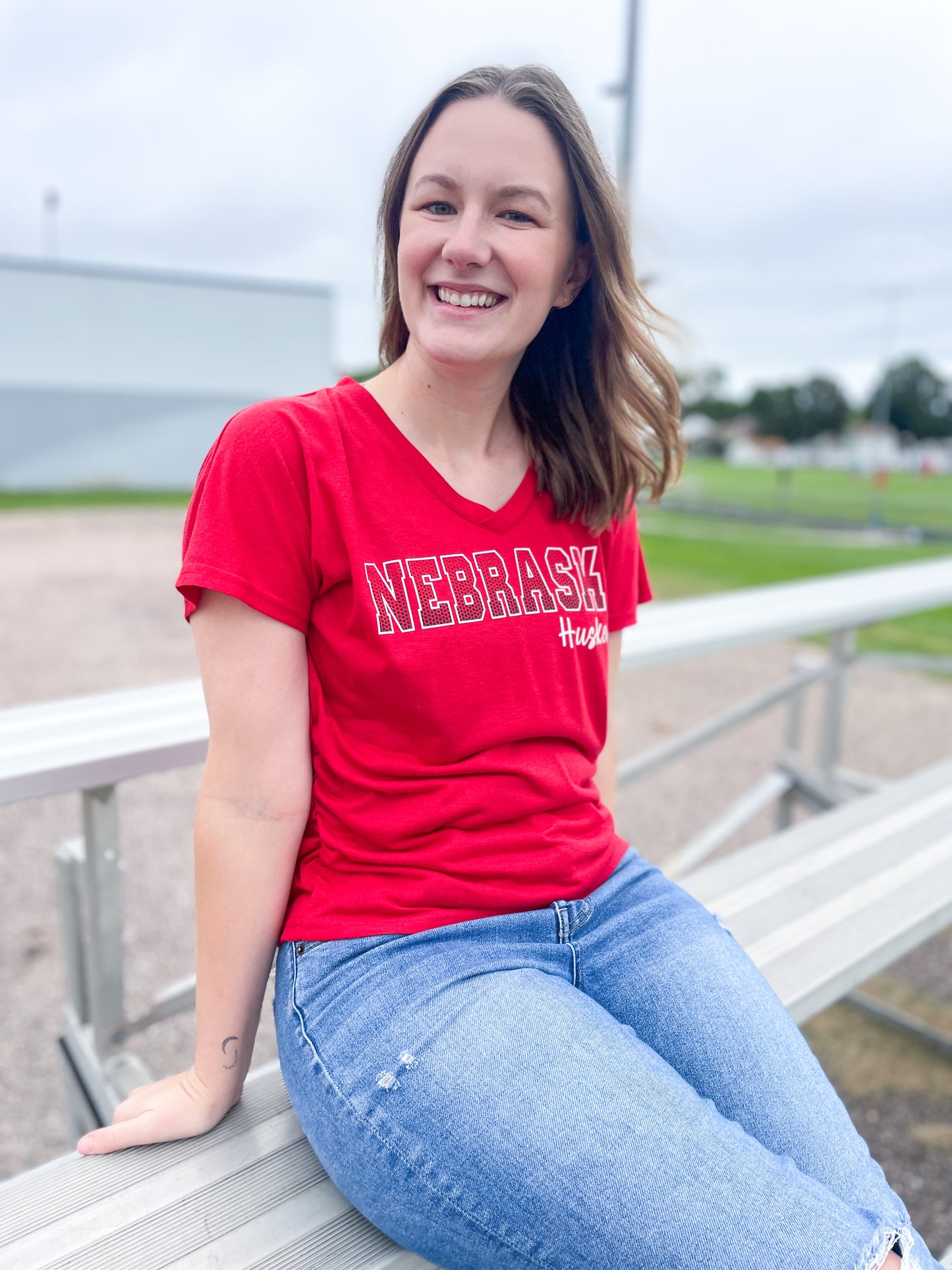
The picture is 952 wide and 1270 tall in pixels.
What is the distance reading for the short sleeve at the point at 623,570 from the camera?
170 centimetres

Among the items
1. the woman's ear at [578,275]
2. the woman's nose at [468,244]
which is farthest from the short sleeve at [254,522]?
the woman's ear at [578,275]

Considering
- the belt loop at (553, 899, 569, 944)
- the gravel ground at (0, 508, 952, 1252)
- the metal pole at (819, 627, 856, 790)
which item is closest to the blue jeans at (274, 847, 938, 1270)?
the belt loop at (553, 899, 569, 944)

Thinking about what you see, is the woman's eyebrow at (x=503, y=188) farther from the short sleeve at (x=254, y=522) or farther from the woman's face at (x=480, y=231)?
the short sleeve at (x=254, y=522)

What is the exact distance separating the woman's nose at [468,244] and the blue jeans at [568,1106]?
0.89 m

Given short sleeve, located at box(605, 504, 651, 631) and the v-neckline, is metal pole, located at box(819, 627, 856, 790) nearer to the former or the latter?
short sleeve, located at box(605, 504, 651, 631)

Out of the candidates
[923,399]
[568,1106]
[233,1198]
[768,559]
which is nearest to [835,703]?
[568,1106]

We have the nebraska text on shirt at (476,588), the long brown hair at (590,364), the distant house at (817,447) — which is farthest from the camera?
the distant house at (817,447)

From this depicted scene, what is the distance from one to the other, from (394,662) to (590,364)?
2.27 feet

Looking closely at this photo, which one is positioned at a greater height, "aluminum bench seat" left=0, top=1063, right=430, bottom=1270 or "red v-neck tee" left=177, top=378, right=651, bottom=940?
"red v-neck tee" left=177, top=378, right=651, bottom=940

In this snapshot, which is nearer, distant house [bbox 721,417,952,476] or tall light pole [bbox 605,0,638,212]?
tall light pole [bbox 605,0,638,212]

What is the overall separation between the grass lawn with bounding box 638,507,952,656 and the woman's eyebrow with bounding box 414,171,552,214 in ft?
21.5

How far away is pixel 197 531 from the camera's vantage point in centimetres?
123

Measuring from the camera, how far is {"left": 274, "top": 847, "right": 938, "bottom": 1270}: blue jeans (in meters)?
1.03

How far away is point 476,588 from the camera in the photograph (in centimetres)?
138
